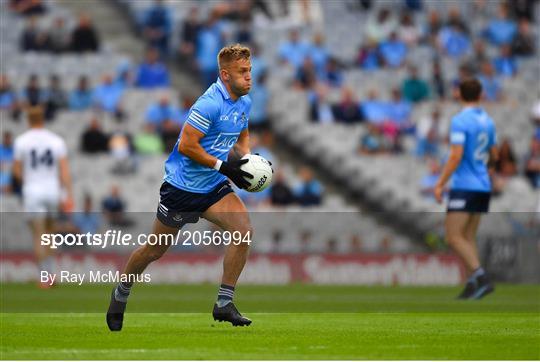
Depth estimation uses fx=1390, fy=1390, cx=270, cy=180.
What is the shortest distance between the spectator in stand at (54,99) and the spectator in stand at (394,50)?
7.72 meters

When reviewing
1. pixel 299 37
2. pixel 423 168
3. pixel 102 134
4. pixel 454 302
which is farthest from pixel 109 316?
pixel 299 37

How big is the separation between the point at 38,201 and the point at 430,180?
10439 millimetres

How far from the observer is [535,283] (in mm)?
23109

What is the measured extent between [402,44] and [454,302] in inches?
611

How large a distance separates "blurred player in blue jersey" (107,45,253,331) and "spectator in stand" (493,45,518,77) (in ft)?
69.1

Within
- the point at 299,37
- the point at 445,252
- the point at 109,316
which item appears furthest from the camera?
the point at 299,37

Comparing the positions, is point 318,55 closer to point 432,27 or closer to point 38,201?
point 432,27

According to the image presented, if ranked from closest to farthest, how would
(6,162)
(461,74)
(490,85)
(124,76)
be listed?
(6,162)
(124,76)
(461,74)
(490,85)

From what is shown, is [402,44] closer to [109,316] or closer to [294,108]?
[294,108]

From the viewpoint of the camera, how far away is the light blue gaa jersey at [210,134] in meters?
11.8

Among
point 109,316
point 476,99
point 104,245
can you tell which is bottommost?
point 104,245

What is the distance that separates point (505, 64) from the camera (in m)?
32.5

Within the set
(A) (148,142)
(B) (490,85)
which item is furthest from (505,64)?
(A) (148,142)

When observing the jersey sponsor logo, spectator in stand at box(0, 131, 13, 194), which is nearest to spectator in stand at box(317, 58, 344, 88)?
spectator in stand at box(0, 131, 13, 194)
